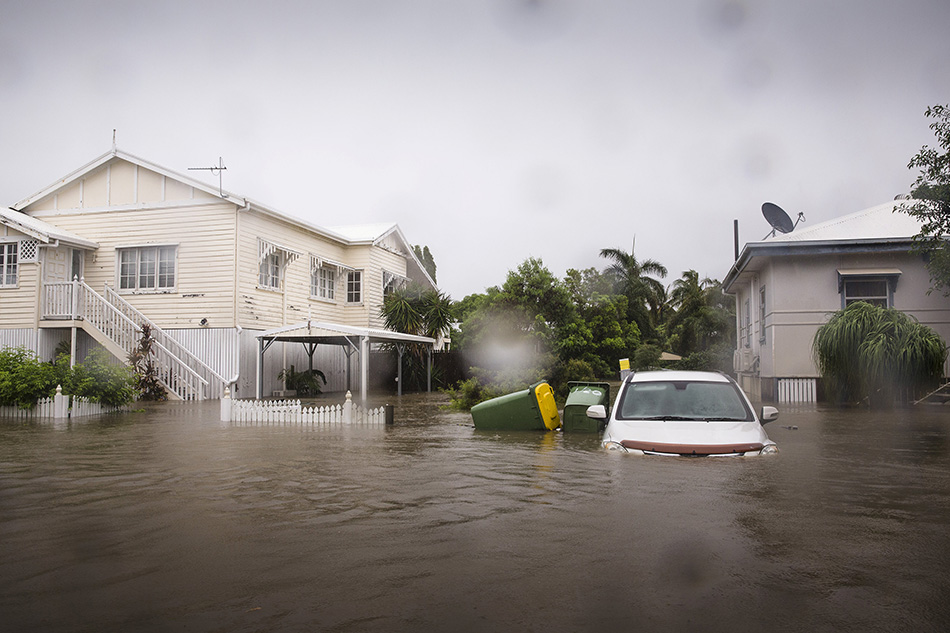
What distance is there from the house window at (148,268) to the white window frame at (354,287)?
760 cm

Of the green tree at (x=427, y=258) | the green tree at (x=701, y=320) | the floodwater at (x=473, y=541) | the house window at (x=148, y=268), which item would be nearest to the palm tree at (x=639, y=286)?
the green tree at (x=701, y=320)

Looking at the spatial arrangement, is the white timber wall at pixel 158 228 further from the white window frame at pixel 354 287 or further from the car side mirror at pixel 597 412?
Answer: the car side mirror at pixel 597 412

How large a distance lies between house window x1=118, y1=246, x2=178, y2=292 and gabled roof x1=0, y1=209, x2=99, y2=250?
45.8 inches

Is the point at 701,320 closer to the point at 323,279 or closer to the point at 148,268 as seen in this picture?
the point at 323,279

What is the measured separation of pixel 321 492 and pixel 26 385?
1208 centimetres

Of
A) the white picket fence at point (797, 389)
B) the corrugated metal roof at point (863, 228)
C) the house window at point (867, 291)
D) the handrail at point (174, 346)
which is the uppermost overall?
the corrugated metal roof at point (863, 228)

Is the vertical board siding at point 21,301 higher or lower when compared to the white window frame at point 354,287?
lower

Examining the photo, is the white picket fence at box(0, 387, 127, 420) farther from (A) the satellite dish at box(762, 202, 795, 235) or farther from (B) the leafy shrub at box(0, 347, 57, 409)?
(A) the satellite dish at box(762, 202, 795, 235)

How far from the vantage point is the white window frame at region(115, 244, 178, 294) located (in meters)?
25.0

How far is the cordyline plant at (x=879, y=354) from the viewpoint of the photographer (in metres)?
18.4

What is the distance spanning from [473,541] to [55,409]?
46.0 ft

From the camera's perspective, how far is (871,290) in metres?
21.4

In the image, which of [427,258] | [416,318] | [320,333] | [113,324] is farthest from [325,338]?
[427,258]

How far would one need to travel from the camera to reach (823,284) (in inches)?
844
